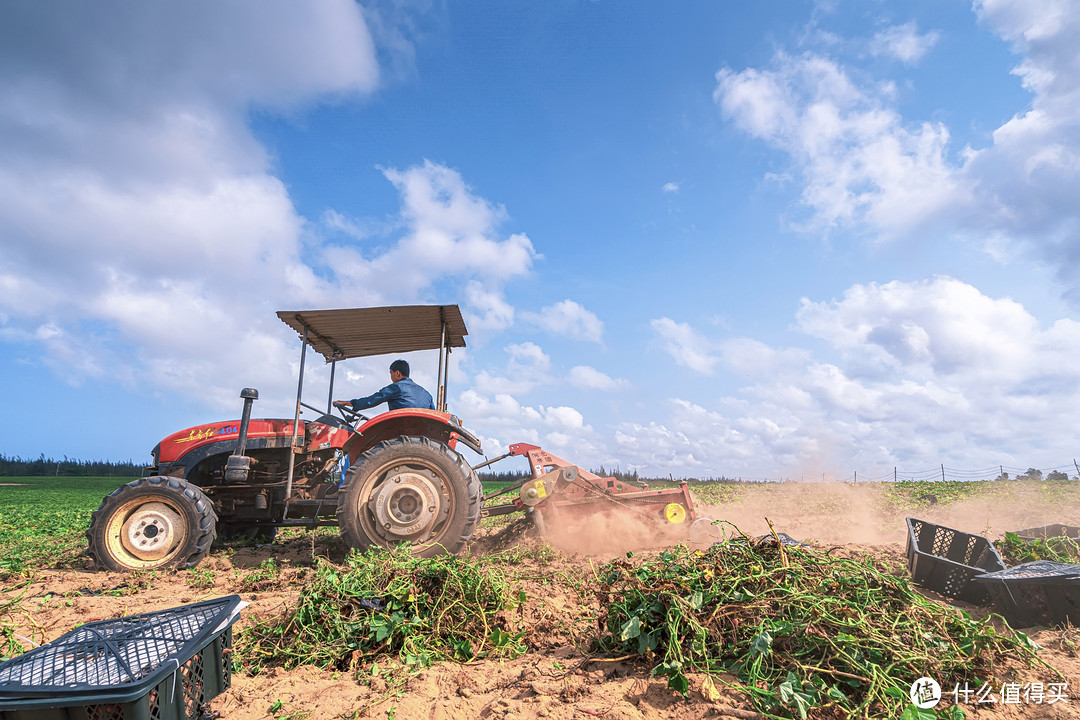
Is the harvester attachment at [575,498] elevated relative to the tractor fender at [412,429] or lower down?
lower down

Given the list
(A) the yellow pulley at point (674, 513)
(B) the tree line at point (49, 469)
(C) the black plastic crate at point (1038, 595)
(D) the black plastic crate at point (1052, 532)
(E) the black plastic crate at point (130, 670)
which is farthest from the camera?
(B) the tree line at point (49, 469)

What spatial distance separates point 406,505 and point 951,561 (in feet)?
15.2

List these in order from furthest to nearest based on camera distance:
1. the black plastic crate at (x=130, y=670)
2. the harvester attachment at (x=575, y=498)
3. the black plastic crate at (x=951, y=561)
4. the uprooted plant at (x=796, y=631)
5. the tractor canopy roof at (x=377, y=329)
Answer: the harvester attachment at (x=575, y=498), the tractor canopy roof at (x=377, y=329), the black plastic crate at (x=951, y=561), the uprooted plant at (x=796, y=631), the black plastic crate at (x=130, y=670)

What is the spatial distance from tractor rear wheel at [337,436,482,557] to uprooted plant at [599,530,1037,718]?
101 inches

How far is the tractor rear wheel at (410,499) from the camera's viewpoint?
5.56 metres

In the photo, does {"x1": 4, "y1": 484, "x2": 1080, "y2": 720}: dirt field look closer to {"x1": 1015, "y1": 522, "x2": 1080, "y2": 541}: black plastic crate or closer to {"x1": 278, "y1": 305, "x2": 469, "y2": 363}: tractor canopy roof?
{"x1": 1015, "y1": 522, "x2": 1080, "y2": 541}: black plastic crate

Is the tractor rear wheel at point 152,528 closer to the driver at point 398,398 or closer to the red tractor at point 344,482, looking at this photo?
the red tractor at point 344,482

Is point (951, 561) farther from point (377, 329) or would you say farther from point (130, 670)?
point (377, 329)

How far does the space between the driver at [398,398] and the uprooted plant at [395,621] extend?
2.87 metres

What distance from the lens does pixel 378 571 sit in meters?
3.84

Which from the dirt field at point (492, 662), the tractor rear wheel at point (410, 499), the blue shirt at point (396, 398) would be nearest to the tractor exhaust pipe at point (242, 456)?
the dirt field at point (492, 662)

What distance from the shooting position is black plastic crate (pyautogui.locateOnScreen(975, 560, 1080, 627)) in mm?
3672

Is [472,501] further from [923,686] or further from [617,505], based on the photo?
[923,686]

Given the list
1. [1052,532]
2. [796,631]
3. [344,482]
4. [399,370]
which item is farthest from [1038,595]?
[399,370]
